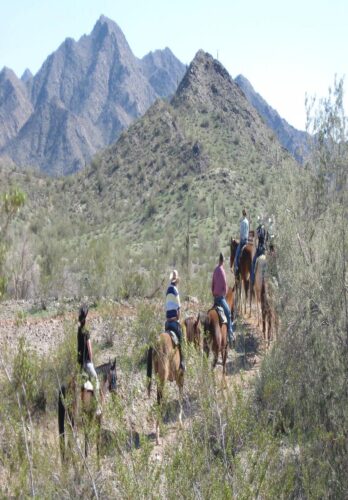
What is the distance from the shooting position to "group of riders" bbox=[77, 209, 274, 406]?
746 cm

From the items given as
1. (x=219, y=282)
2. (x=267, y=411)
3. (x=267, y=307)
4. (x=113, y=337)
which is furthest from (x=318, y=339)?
(x=113, y=337)

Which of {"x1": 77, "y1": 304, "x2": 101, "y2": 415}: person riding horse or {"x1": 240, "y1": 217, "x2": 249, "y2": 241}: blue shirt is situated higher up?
{"x1": 240, "y1": 217, "x2": 249, "y2": 241}: blue shirt

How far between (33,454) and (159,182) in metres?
44.4

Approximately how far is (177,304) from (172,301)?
108mm

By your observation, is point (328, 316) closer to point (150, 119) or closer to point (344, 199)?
point (344, 199)

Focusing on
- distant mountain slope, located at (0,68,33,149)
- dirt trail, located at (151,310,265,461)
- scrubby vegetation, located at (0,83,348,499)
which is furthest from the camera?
distant mountain slope, located at (0,68,33,149)

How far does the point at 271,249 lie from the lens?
40.8 ft

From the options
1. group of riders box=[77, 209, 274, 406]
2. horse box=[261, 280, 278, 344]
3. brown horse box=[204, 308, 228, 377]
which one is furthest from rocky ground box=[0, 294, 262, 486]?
group of riders box=[77, 209, 274, 406]

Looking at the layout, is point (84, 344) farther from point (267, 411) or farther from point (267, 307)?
point (267, 307)

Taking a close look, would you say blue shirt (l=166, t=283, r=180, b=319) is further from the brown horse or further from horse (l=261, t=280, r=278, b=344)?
horse (l=261, t=280, r=278, b=344)

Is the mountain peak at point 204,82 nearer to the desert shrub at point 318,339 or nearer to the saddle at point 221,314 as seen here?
the saddle at point 221,314

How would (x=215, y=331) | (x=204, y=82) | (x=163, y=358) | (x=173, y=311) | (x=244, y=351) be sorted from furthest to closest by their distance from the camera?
(x=204, y=82) < (x=244, y=351) < (x=215, y=331) < (x=173, y=311) < (x=163, y=358)

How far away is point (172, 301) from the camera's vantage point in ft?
29.5

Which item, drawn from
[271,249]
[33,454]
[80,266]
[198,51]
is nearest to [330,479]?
[33,454]
